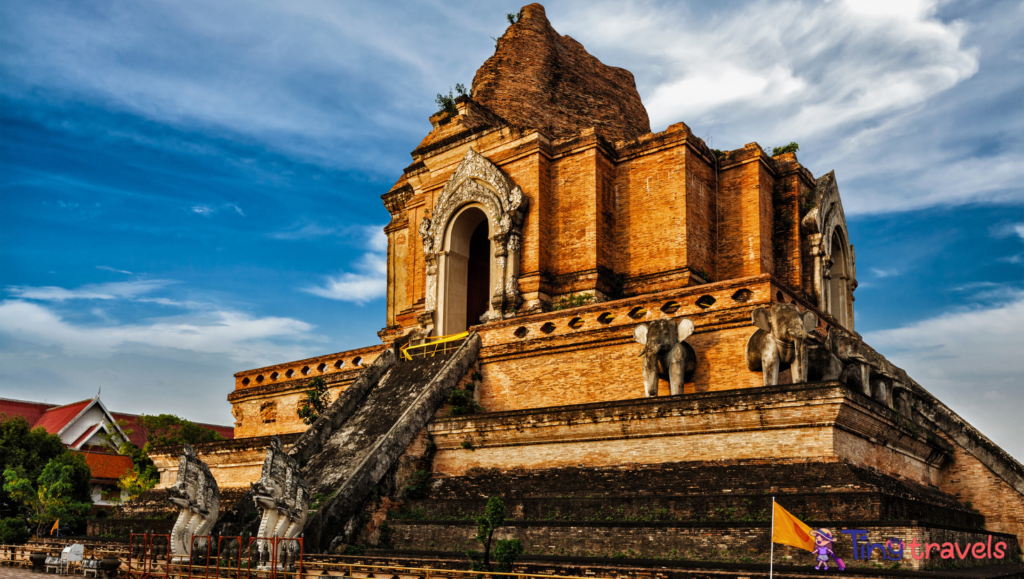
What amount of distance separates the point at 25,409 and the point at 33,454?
18.8m

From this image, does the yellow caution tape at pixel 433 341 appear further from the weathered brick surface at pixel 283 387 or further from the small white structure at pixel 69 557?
the small white structure at pixel 69 557

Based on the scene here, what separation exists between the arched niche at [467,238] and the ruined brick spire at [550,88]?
2893 mm

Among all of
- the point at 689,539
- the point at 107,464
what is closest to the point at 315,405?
the point at 689,539

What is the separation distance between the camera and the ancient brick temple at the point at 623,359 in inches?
441

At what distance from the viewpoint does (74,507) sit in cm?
2400

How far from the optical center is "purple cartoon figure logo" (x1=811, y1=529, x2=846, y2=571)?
8930mm

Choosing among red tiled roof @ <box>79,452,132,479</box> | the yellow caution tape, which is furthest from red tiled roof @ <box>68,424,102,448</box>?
the yellow caution tape

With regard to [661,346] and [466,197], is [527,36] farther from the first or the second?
[661,346]

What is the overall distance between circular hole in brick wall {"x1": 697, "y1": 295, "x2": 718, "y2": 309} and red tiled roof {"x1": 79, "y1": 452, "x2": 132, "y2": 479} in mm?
28964

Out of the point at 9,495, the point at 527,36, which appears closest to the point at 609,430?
the point at 527,36

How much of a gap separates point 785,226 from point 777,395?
972cm

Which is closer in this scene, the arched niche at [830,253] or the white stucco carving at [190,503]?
the white stucco carving at [190,503]

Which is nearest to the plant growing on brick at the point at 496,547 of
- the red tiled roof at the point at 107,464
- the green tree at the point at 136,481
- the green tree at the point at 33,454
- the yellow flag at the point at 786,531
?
the yellow flag at the point at 786,531

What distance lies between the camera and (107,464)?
36594 mm
